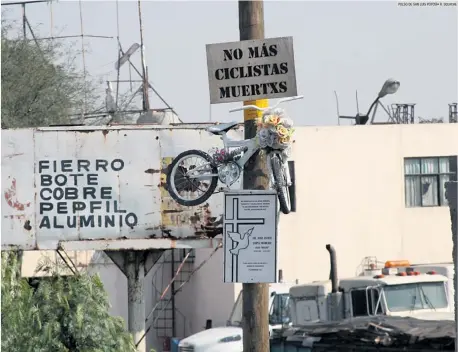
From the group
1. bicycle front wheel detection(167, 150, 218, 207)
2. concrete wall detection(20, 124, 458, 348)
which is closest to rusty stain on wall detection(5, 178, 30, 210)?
bicycle front wheel detection(167, 150, 218, 207)

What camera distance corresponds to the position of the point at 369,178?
1158 inches

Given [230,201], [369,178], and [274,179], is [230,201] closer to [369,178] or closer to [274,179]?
[274,179]

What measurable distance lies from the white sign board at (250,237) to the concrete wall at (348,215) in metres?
18.8

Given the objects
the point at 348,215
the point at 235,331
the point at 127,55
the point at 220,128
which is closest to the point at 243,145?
the point at 220,128

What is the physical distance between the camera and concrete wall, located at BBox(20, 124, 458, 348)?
28641 millimetres

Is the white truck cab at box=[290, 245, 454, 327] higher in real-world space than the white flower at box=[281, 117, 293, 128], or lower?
lower

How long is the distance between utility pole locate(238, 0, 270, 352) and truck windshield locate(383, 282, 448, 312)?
26.4 feet

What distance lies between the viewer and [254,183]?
995 centimetres

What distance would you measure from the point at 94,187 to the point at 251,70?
1006 centimetres

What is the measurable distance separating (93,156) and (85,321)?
6574 mm

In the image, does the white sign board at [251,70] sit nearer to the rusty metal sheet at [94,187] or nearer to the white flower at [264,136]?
the white flower at [264,136]

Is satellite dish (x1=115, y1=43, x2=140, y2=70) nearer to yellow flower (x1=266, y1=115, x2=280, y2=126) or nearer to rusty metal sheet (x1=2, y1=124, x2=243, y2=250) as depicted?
rusty metal sheet (x1=2, y1=124, x2=243, y2=250)

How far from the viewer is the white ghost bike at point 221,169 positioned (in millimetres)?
9812

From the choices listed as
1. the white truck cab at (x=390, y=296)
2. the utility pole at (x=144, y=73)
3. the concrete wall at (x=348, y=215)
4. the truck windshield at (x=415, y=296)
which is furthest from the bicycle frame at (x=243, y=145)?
the concrete wall at (x=348, y=215)
